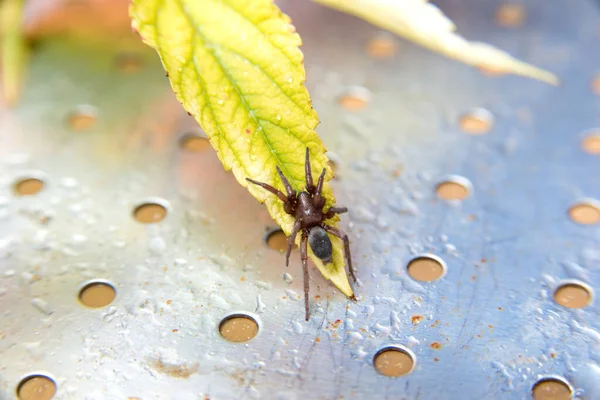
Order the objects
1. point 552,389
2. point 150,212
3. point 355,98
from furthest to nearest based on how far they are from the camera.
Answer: point 355,98
point 150,212
point 552,389

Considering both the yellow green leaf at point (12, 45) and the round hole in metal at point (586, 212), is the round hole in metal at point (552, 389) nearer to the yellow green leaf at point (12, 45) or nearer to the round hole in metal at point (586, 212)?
the round hole in metal at point (586, 212)

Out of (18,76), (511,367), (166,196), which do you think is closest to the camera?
(511,367)

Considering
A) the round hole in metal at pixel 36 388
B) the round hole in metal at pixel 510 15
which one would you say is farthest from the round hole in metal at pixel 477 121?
the round hole in metal at pixel 36 388

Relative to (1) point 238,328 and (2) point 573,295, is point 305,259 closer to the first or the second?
(1) point 238,328

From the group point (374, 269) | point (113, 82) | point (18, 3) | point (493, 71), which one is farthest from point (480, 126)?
point (18, 3)

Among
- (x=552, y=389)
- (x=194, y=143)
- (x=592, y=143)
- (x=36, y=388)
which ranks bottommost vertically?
(x=36, y=388)

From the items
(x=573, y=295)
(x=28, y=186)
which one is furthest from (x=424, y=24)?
(x=28, y=186)

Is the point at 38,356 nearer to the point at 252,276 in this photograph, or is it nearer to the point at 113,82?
the point at 252,276
